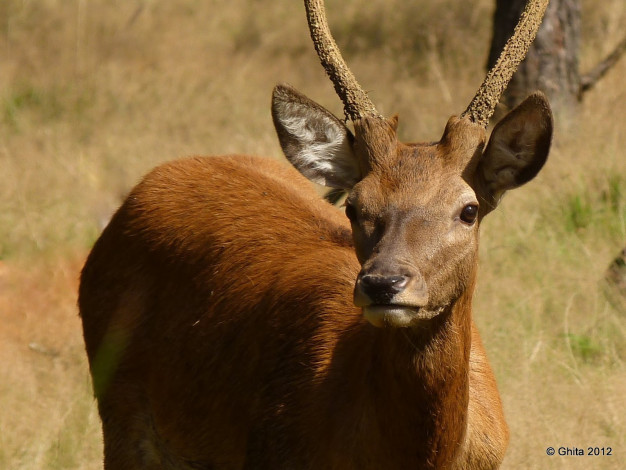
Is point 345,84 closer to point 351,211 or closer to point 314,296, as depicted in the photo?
point 351,211

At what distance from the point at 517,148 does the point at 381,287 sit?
102 centimetres

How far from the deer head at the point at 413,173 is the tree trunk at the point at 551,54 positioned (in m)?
5.09

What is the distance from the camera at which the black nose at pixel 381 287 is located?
3725 mm

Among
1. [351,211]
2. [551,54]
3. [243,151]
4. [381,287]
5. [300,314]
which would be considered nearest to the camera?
[381,287]

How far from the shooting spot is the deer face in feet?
12.6

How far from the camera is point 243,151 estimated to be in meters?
10.2

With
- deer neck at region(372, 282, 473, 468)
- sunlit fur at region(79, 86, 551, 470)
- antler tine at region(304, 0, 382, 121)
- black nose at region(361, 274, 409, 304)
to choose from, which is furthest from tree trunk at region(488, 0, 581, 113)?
black nose at region(361, 274, 409, 304)

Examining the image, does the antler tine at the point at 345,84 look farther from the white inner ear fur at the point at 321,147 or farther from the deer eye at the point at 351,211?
the deer eye at the point at 351,211

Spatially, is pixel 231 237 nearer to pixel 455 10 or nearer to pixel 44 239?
pixel 44 239

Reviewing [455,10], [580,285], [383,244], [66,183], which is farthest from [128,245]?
[455,10]

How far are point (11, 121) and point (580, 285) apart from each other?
21.3 feet

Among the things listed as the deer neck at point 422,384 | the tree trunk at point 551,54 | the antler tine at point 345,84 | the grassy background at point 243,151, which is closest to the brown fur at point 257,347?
the deer neck at point 422,384

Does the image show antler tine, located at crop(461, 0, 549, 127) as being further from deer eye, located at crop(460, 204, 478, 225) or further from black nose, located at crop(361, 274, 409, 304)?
black nose, located at crop(361, 274, 409, 304)

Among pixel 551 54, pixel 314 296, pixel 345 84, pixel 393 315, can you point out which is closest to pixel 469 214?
pixel 393 315
